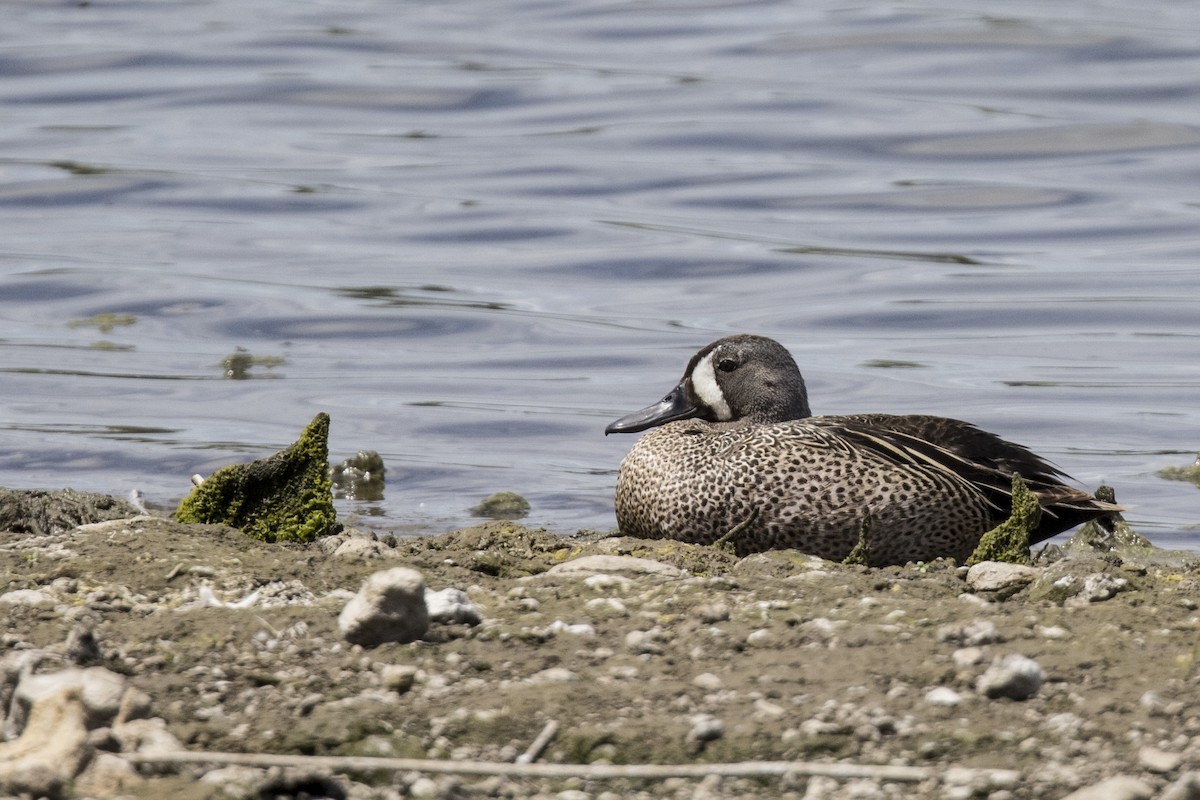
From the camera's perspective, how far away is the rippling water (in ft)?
33.6

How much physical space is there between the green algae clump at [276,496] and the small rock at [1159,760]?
3053 mm

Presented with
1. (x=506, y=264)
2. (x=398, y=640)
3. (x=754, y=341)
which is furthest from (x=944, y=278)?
(x=398, y=640)

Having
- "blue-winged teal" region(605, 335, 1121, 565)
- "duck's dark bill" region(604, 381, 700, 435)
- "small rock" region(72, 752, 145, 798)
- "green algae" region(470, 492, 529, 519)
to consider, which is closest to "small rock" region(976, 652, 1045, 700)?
"small rock" region(72, 752, 145, 798)

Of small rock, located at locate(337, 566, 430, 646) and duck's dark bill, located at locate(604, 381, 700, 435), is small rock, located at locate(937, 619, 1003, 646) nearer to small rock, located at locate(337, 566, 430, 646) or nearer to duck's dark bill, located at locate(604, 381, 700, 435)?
small rock, located at locate(337, 566, 430, 646)

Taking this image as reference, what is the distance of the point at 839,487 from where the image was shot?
5867mm

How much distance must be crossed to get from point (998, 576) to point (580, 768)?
1.73 metres

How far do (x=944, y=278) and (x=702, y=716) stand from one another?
11702 millimetres

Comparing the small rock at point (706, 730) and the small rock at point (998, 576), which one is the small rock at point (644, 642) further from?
the small rock at point (998, 576)

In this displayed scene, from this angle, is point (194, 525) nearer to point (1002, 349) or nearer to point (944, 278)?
point (1002, 349)

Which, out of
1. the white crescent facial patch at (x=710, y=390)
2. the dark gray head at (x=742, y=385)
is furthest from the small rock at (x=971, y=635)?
the white crescent facial patch at (x=710, y=390)

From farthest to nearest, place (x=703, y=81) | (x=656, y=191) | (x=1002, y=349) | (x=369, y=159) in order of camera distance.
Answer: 1. (x=703, y=81)
2. (x=369, y=159)
3. (x=656, y=191)
4. (x=1002, y=349)

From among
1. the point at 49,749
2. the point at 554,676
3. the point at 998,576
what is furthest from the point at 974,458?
the point at 49,749

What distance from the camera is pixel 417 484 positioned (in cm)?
907

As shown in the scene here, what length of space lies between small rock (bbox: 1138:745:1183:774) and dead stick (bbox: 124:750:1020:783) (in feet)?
0.73
